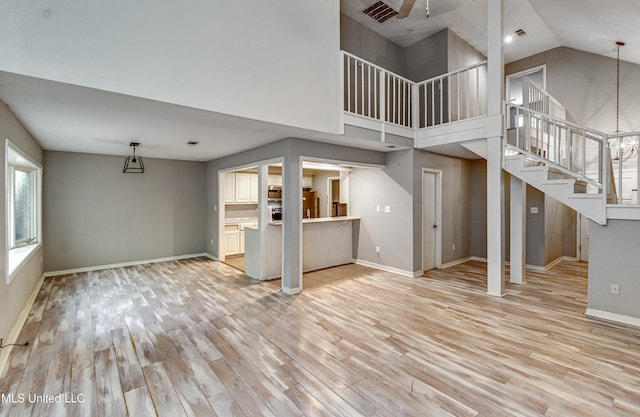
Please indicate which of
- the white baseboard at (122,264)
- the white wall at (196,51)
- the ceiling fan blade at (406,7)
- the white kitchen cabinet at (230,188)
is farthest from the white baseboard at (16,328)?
the ceiling fan blade at (406,7)

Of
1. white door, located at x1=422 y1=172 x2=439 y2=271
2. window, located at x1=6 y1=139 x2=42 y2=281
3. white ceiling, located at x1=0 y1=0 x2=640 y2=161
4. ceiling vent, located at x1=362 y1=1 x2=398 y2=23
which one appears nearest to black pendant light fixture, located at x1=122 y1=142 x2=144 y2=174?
white ceiling, located at x1=0 y1=0 x2=640 y2=161

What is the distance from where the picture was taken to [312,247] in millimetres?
5910

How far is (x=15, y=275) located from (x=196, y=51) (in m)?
3.24

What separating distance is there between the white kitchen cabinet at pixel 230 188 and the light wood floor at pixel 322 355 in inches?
119

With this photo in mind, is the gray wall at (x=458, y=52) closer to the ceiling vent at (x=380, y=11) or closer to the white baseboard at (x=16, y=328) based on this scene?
the ceiling vent at (x=380, y=11)

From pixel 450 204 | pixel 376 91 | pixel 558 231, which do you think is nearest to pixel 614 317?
pixel 450 204

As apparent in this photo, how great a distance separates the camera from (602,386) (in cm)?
230

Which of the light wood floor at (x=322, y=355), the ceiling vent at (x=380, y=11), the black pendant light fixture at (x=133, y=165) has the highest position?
the ceiling vent at (x=380, y=11)

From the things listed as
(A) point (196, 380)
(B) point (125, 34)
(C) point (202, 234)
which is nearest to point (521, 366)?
(A) point (196, 380)

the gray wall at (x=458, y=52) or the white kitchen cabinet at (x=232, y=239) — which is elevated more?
the gray wall at (x=458, y=52)

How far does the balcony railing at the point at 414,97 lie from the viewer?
5.24 meters

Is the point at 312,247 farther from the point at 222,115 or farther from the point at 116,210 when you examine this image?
the point at 116,210

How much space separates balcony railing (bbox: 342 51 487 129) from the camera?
5242 mm

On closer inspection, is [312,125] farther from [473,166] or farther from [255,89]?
[473,166]
